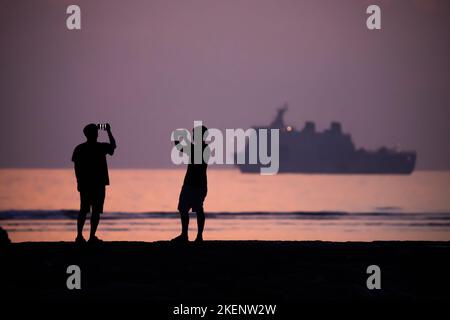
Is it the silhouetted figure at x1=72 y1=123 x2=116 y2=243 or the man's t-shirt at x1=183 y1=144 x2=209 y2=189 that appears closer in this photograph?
the silhouetted figure at x1=72 y1=123 x2=116 y2=243

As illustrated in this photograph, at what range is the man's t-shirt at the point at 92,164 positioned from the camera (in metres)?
11.8

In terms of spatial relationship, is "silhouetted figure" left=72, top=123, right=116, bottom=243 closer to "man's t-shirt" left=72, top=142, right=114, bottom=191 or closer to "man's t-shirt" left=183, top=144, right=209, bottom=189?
"man's t-shirt" left=72, top=142, right=114, bottom=191

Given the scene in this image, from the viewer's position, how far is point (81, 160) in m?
11.8
